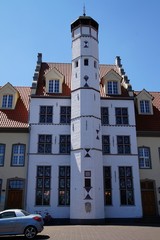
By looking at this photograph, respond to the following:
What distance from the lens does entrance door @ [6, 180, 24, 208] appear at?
24.2 m

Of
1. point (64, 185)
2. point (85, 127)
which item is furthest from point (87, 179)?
point (85, 127)

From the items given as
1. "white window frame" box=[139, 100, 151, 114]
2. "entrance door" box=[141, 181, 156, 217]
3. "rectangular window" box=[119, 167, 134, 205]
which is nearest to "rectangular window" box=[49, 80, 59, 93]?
"white window frame" box=[139, 100, 151, 114]

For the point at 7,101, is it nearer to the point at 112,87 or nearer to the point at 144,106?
the point at 112,87

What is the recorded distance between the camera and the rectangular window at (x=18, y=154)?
25.3 metres

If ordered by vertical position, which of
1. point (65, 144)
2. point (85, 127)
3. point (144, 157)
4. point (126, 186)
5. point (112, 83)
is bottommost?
point (126, 186)

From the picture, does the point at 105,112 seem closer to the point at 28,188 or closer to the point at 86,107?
the point at 86,107

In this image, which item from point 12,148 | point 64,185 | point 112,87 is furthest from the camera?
point 112,87

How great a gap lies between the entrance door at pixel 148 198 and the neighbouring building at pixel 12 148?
11521 mm

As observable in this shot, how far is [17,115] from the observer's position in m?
27.6

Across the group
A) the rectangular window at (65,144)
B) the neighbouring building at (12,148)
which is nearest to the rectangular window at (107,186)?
the rectangular window at (65,144)

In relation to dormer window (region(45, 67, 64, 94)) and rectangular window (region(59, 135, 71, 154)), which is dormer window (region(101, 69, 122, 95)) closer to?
dormer window (region(45, 67, 64, 94))

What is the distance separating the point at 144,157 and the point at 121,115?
4.95 m

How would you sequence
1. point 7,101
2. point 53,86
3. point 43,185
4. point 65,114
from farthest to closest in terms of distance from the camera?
point 53,86 → point 7,101 → point 65,114 → point 43,185

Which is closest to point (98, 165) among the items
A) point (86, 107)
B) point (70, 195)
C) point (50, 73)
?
point (70, 195)
